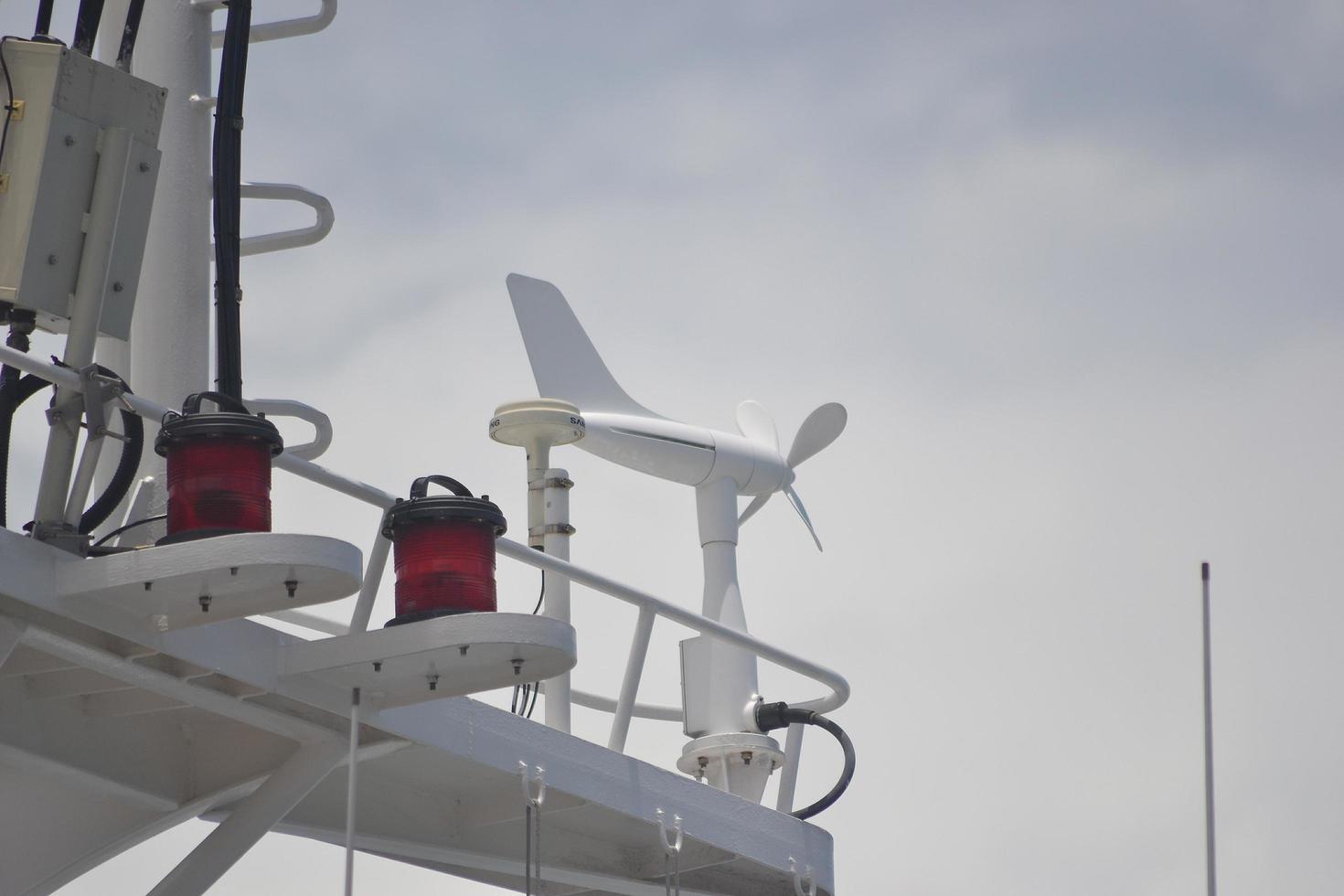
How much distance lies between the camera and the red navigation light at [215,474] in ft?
24.3

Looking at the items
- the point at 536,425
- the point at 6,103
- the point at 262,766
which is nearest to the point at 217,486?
the point at 6,103

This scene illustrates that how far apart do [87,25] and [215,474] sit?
2.10 meters

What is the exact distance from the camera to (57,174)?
7848mm

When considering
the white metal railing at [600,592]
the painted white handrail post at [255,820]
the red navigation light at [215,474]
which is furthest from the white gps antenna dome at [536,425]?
the red navigation light at [215,474]

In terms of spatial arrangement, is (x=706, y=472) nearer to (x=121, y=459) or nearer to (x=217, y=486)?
(x=121, y=459)

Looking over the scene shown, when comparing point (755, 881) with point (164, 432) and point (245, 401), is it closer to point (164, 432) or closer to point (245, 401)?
point (245, 401)

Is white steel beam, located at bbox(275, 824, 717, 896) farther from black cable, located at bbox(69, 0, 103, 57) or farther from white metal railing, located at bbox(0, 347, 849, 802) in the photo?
black cable, located at bbox(69, 0, 103, 57)

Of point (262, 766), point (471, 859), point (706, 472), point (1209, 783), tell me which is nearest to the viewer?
point (1209, 783)

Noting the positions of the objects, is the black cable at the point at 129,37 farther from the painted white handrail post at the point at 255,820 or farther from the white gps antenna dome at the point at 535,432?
the white gps antenna dome at the point at 535,432

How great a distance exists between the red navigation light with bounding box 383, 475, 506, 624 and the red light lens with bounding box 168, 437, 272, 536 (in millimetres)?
618

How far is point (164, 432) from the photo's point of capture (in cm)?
755

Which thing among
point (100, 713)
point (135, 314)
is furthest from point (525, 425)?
point (100, 713)

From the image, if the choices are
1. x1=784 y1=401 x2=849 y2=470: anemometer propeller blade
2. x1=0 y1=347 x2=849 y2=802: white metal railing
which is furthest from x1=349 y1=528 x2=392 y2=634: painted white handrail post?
x1=784 y1=401 x2=849 y2=470: anemometer propeller blade

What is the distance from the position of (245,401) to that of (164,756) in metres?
1.83
